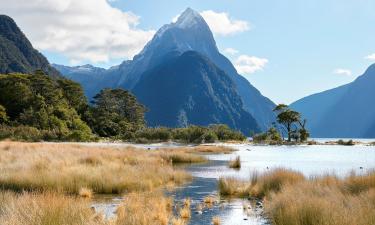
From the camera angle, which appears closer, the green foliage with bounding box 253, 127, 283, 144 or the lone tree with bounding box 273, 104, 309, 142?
the green foliage with bounding box 253, 127, 283, 144

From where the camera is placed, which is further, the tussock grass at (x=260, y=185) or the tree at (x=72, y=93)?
the tree at (x=72, y=93)

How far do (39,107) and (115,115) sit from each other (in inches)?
1208

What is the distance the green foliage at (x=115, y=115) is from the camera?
114m

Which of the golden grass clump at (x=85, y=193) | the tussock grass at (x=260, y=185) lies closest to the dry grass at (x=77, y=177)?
the golden grass clump at (x=85, y=193)

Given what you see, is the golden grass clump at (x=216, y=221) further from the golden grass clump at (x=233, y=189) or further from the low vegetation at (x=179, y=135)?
the low vegetation at (x=179, y=135)

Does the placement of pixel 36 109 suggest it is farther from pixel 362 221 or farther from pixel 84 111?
pixel 362 221

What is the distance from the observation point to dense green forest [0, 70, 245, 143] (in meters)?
85.7

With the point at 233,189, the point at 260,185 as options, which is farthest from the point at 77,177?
the point at 260,185

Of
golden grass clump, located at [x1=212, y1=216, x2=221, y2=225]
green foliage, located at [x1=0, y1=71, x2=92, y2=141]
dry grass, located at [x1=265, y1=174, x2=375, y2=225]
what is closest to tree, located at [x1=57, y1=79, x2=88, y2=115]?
green foliage, located at [x1=0, y1=71, x2=92, y2=141]

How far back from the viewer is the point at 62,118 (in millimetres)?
97812

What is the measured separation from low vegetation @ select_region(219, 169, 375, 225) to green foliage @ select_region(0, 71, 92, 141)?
6538 cm

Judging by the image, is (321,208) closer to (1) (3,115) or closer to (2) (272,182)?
(2) (272,182)

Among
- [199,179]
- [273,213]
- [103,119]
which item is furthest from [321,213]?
[103,119]

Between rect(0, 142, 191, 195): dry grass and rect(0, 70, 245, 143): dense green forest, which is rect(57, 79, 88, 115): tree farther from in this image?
rect(0, 142, 191, 195): dry grass
